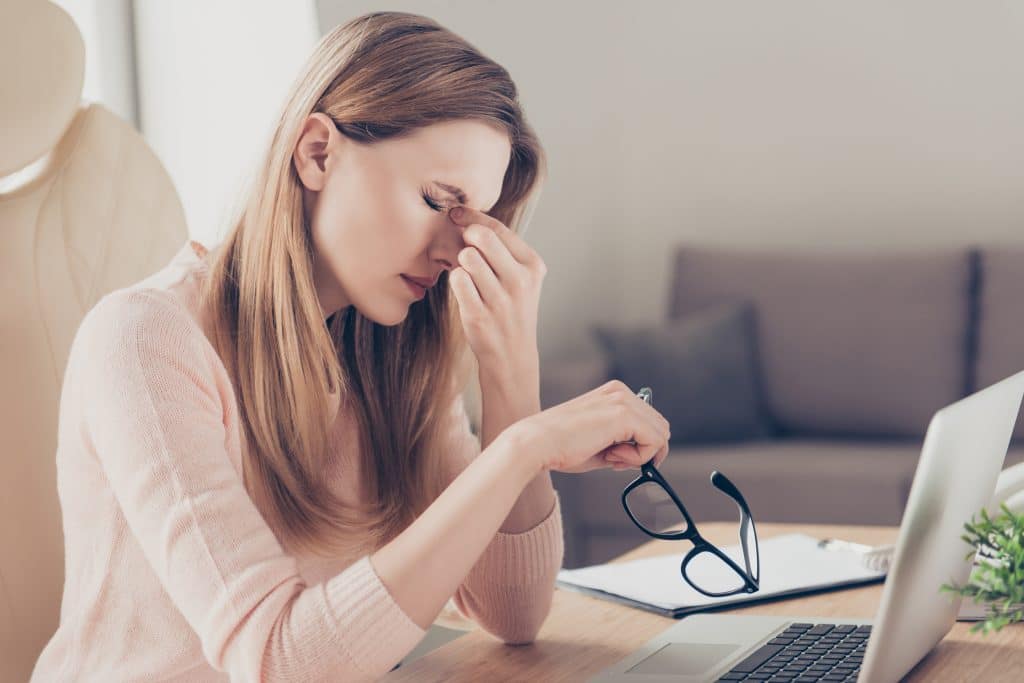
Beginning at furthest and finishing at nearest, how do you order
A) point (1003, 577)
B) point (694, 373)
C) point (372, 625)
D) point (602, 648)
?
1. point (694, 373)
2. point (602, 648)
3. point (372, 625)
4. point (1003, 577)

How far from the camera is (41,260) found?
3.88ft

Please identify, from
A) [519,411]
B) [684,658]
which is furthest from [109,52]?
[684,658]

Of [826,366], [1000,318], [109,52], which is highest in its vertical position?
[109,52]

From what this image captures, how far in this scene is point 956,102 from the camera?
3.65 metres

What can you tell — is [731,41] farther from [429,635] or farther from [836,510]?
[429,635]

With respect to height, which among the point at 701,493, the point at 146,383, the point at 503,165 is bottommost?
the point at 701,493

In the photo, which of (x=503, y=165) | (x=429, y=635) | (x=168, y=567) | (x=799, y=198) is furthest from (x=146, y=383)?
(x=799, y=198)

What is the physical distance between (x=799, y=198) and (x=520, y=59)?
1.11 m

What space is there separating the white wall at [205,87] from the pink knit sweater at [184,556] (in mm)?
1140

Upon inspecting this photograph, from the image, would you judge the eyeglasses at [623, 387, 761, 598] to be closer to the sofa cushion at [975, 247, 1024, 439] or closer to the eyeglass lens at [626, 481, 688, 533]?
the eyeglass lens at [626, 481, 688, 533]

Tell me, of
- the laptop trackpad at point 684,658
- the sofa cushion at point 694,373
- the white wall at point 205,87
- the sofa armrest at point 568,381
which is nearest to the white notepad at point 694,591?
the laptop trackpad at point 684,658

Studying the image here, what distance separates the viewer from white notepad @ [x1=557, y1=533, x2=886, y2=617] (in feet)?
3.59

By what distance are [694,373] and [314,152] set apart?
2.24 metres

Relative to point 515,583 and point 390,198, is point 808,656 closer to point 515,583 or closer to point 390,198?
point 515,583
